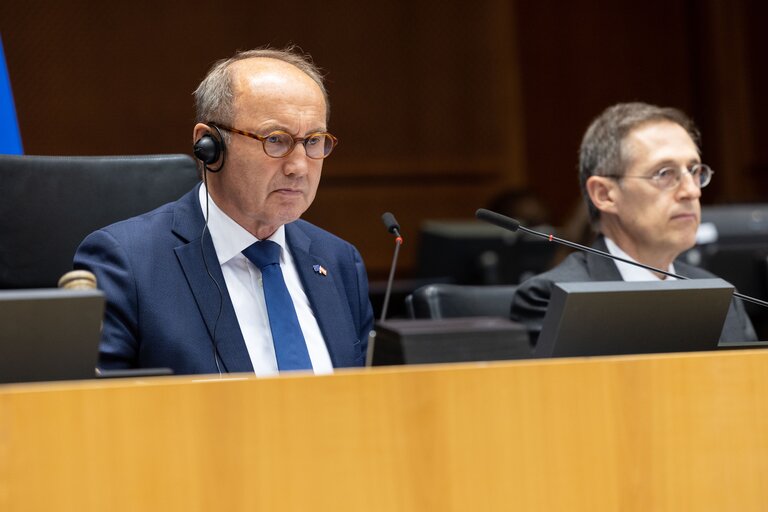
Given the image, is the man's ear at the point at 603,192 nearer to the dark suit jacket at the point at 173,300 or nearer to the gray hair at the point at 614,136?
the gray hair at the point at 614,136

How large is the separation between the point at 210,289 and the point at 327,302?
0.91 ft

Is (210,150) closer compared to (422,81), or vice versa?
(210,150)

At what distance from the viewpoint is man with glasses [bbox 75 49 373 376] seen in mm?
1924

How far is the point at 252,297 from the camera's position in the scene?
206cm

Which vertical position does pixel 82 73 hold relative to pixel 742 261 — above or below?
above

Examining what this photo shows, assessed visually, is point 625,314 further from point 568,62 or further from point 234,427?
point 568,62

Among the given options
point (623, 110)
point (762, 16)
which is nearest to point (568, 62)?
point (762, 16)

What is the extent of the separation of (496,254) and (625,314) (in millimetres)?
2081

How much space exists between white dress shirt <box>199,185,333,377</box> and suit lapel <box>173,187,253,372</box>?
26 mm

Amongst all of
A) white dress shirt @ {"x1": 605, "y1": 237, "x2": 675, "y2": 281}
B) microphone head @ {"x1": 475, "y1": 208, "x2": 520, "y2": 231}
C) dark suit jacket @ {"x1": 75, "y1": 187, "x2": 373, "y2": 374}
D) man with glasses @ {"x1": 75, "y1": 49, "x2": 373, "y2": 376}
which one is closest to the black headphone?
man with glasses @ {"x1": 75, "y1": 49, "x2": 373, "y2": 376}

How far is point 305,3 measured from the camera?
547 centimetres

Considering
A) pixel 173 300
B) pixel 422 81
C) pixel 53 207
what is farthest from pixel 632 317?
pixel 422 81

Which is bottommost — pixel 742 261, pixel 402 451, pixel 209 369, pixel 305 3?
pixel 742 261

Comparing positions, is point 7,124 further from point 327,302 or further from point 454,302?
point 454,302
